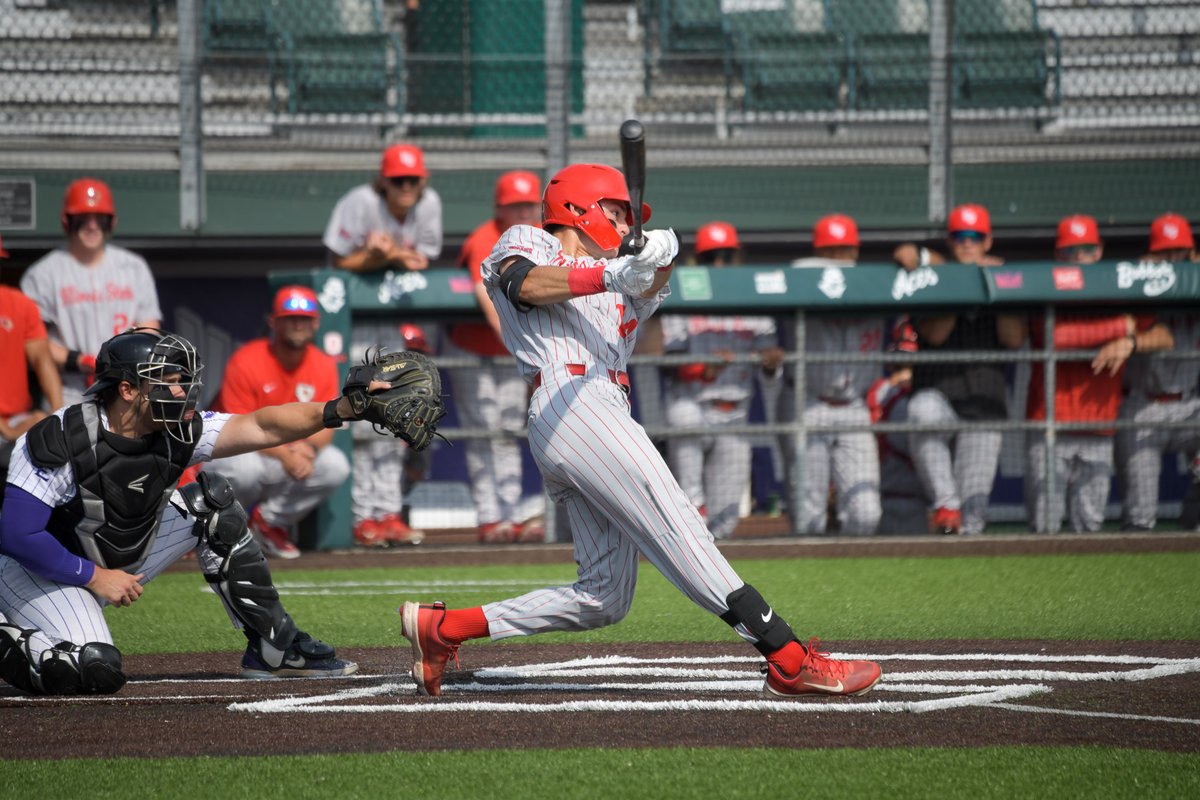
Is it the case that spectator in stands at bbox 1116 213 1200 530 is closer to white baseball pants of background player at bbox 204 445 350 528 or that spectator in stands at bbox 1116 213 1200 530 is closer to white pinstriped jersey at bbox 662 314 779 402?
white pinstriped jersey at bbox 662 314 779 402

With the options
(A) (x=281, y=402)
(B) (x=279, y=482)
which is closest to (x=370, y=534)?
(B) (x=279, y=482)

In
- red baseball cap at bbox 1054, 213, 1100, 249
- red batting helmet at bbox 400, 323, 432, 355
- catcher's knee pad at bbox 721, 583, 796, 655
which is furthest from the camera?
red baseball cap at bbox 1054, 213, 1100, 249

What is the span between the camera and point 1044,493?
8.73m

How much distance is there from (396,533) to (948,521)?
3.29 m

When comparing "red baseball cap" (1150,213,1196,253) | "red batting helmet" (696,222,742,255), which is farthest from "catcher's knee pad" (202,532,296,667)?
"red baseball cap" (1150,213,1196,253)

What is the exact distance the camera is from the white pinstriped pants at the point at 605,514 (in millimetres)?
3971

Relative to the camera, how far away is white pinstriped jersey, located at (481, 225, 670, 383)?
4.21 m

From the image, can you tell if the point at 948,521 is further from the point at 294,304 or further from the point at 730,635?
the point at 294,304

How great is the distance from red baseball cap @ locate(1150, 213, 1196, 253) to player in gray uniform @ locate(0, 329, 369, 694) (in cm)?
660

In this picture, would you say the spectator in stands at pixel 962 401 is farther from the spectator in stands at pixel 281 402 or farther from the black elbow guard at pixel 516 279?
the black elbow guard at pixel 516 279

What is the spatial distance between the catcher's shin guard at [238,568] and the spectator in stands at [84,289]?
414cm

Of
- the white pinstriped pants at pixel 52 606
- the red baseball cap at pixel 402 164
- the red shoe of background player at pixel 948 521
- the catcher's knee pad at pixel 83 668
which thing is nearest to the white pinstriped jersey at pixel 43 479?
the white pinstriped pants at pixel 52 606

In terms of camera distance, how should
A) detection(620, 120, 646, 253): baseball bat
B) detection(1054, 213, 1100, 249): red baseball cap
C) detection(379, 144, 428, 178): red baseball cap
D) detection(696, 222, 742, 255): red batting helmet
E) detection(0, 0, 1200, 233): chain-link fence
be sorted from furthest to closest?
detection(0, 0, 1200, 233): chain-link fence, detection(1054, 213, 1100, 249): red baseball cap, detection(696, 222, 742, 255): red batting helmet, detection(379, 144, 428, 178): red baseball cap, detection(620, 120, 646, 253): baseball bat

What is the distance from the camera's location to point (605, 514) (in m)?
4.15
